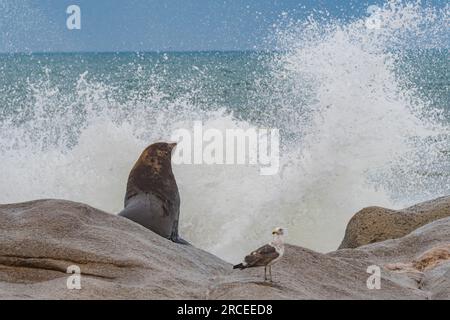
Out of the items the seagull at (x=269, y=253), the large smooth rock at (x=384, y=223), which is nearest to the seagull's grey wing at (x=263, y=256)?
the seagull at (x=269, y=253)

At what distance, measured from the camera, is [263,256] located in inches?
155

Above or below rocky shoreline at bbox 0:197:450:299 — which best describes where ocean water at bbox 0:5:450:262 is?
above

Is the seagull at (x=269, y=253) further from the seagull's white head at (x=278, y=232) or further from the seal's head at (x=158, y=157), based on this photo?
the seal's head at (x=158, y=157)

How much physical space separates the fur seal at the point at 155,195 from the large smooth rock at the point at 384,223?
4.89 feet

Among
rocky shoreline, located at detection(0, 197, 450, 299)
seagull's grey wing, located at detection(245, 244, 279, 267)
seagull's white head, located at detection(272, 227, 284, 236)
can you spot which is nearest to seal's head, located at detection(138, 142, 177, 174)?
rocky shoreline, located at detection(0, 197, 450, 299)

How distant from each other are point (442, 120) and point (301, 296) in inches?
803

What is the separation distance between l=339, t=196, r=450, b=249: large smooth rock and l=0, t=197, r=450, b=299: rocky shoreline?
1.59 metres

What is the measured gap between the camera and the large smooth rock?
734cm

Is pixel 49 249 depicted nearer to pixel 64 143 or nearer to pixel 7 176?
pixel 7 176

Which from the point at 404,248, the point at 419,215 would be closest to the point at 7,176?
the point at 419,215

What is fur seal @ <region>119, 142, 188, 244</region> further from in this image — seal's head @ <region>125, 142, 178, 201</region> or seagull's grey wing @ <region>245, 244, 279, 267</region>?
seagull's grey wing @ <region>245, 244, 279, 267</region>

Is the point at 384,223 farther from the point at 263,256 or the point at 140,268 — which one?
the point at 263,256

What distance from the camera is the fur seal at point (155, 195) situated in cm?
665

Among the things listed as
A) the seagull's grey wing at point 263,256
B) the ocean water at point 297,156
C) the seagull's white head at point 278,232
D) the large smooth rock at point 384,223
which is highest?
the ocean water at point 297,156
